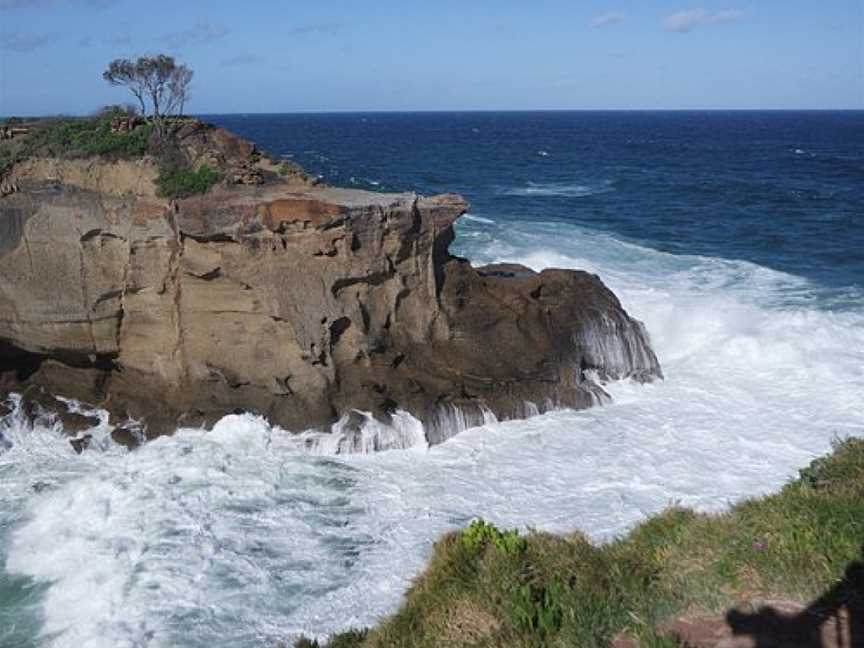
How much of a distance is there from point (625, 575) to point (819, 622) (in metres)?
1.79

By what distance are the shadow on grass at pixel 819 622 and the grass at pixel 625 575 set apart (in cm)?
11

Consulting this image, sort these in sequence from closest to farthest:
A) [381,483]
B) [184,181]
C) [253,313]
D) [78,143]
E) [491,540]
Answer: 1. [491,540]
2. [381,483]
3. [253,313]
4. [184,181]
5. [78,143]

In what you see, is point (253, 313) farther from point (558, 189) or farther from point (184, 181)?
point (558, 189)

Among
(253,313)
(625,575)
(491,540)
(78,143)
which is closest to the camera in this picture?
(625,575)

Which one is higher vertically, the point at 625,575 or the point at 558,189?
the point at 558,189

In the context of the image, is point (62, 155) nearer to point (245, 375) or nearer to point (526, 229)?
point (245, 375)

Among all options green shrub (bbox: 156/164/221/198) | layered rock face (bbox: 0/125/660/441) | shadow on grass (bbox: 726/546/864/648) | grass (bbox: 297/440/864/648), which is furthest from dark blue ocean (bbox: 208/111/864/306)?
shadow on grass (bbox: 726/546/864/648)

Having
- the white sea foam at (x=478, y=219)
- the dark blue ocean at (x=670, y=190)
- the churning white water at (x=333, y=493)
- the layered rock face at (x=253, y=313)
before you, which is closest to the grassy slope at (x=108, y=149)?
the layered rock face at (x=253, y=313)

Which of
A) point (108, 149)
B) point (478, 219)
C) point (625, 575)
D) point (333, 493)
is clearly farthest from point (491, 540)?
point (478, 219)

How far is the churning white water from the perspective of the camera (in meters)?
11.4

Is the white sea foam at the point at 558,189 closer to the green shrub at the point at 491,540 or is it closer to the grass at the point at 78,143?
the grass at the point at 78,143

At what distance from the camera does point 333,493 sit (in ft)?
47.9

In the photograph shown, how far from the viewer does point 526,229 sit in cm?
3453

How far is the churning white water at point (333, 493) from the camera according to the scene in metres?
11.4
